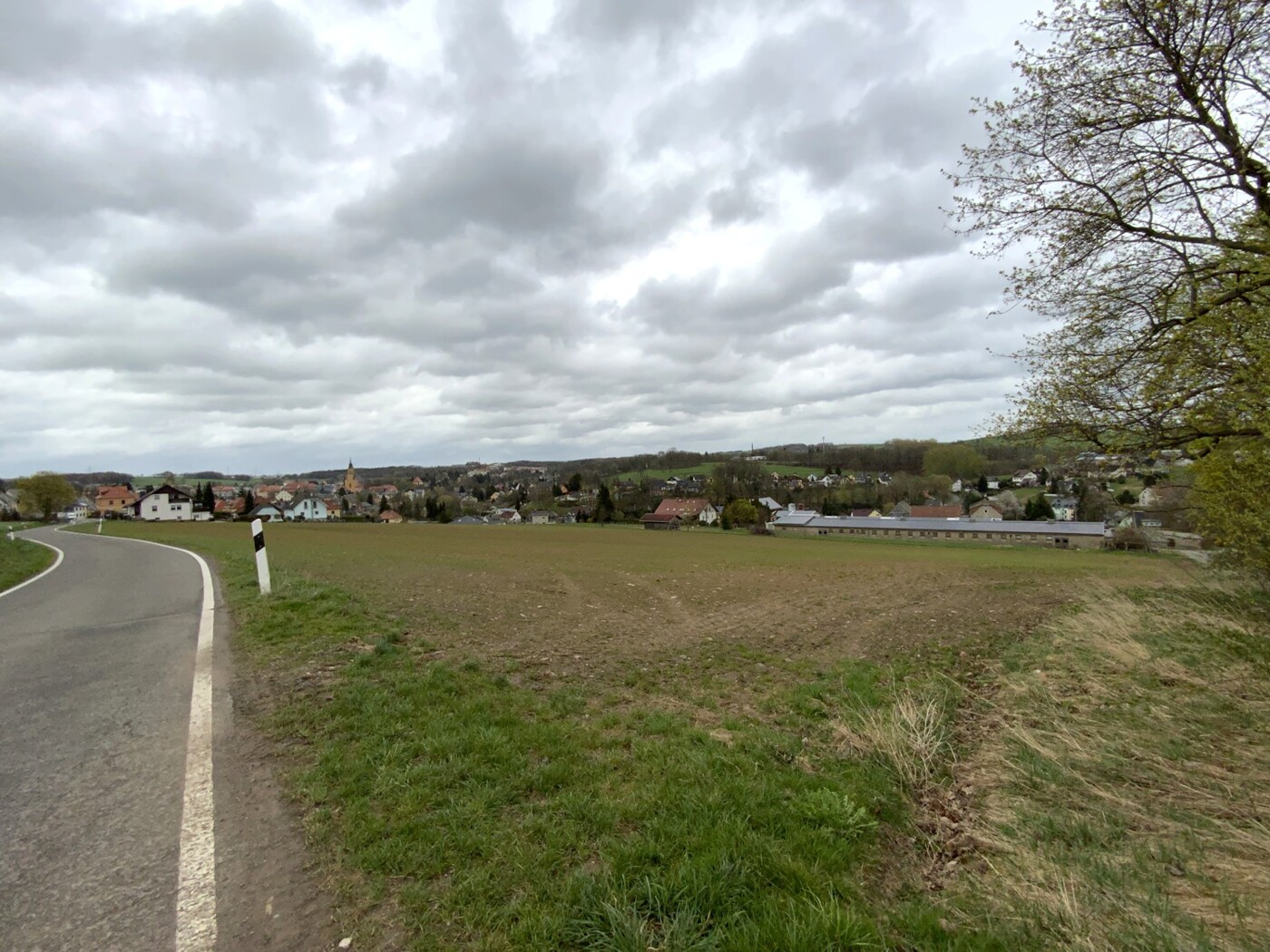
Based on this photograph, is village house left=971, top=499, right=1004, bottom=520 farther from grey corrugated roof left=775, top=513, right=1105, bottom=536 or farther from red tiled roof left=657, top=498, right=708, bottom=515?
red tiled roof left=657, top=498, right=708, bottom=515

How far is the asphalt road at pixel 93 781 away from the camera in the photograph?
2.71m

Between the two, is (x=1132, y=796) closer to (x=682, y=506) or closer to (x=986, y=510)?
(x=682, y=506)

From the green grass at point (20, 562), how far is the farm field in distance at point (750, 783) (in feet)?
38.3

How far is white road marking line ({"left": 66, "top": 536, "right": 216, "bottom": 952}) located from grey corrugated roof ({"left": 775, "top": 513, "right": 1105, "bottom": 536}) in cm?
8893

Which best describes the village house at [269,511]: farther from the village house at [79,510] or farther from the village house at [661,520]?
the village house at [661,520]

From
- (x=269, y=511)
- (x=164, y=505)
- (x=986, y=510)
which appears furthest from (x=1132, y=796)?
(x=269, y=511)

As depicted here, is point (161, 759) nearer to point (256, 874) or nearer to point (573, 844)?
point (256, 874)

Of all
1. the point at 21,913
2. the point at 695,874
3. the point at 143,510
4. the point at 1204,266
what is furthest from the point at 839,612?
the point at 143,510

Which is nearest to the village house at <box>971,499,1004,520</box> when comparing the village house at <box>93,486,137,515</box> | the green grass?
the green grass

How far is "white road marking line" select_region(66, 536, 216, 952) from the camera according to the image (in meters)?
2.61

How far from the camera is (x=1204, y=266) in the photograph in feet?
25.8

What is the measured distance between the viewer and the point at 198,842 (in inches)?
128

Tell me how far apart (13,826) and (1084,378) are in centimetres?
1287

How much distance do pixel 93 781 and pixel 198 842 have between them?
56.5 inches
